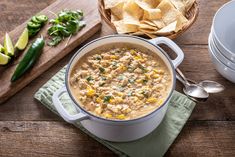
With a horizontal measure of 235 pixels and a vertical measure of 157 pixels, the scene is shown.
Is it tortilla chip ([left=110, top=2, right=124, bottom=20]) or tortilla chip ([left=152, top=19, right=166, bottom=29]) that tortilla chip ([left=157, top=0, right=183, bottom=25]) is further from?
tortilla chip ([left=110, top=2, right=124, bottom=20])

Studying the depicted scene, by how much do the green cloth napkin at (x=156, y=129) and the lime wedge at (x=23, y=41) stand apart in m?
0.27

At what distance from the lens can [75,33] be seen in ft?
7.37

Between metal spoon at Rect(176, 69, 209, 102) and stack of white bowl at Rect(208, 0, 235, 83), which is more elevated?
stack of white bowl at Rect(208, 0, 235, 83)

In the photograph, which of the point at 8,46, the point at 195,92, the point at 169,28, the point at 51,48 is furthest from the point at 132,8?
the point at 8,46

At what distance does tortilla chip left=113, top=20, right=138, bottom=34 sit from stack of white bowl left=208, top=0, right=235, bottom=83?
41 cm

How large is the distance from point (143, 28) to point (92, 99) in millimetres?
583

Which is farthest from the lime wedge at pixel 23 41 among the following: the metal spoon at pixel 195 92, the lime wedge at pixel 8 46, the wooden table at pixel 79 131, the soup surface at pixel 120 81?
the metal spoon at pixel 195 92

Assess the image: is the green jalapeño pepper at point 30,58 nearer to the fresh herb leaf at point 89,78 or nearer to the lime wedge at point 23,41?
the lime wedge at point 23,41

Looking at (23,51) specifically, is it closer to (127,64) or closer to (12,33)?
(12,33)

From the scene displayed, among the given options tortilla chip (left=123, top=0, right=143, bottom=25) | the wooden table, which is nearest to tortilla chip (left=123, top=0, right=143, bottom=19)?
tortilla chip (left=123, top=0, right=143, bottom=25)

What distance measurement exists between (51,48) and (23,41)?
156mm

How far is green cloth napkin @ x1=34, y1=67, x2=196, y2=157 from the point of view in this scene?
5.85 feet

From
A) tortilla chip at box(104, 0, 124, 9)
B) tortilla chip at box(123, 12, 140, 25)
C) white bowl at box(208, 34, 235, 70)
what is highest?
tortilla chip at box(104, 0, 124, 9)

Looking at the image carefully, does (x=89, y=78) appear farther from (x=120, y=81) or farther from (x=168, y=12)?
(x=168, y=12)
